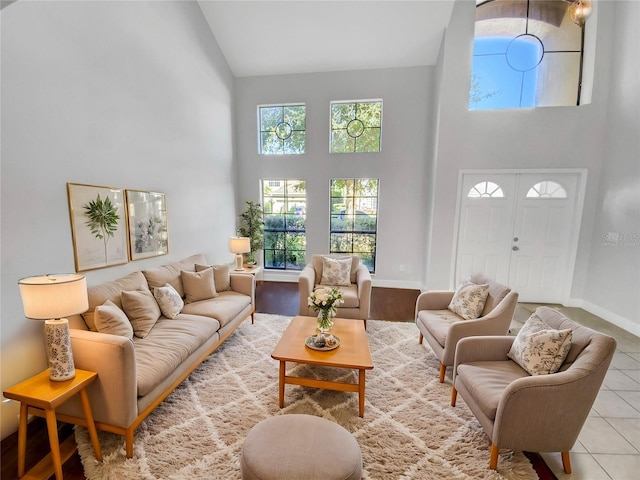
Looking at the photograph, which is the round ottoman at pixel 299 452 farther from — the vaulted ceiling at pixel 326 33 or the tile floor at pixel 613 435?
the vaulted ceiling at pixel 326 33

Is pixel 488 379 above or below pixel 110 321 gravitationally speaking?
below

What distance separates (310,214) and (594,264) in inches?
185

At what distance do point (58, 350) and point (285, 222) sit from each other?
427 cm

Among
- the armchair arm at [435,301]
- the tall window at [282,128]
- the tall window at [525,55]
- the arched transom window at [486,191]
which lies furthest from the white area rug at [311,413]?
the tall window at [525,55]

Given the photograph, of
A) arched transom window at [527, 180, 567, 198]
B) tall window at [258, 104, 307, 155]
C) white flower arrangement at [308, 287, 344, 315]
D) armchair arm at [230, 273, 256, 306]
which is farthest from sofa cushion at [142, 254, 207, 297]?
arched transom window at [527, 180, 567, 198]

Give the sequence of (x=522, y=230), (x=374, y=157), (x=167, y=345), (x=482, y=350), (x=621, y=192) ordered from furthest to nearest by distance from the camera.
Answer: (x=374, y=157) → (x=522, y=230) → (x=621, y=192) → (x=167, y=345) → (x=482, y=350)

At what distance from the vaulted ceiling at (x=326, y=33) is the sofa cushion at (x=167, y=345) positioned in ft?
14.8

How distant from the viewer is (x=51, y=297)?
164cm

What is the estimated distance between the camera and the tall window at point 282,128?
545 cm

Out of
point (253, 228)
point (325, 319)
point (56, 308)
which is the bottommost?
point (325, 319)

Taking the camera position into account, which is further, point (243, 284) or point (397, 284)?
point (397, 284)

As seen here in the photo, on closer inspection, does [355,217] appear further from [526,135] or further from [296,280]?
[526,135]

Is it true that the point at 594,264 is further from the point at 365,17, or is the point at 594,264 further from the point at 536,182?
the point at 365,17

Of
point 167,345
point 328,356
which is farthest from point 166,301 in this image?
point 328,356
